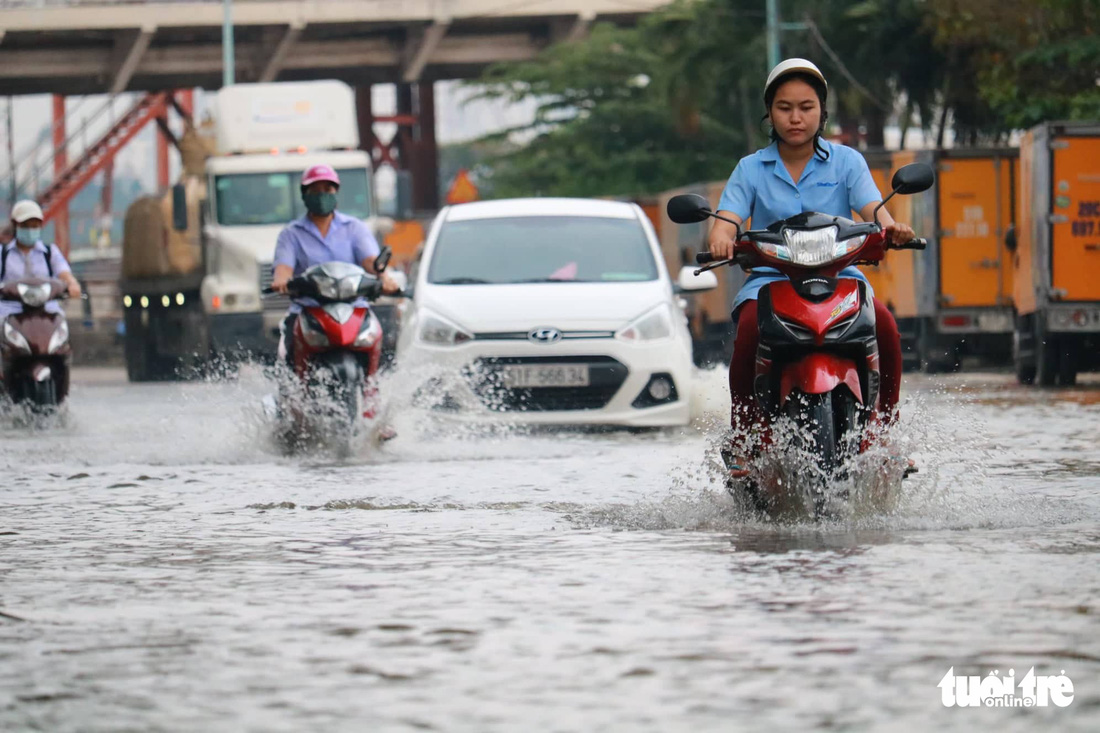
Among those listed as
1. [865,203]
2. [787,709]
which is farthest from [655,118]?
[787,709]

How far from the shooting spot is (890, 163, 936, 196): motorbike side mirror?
810 centimetres

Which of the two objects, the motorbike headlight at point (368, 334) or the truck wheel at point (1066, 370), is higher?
the motorbike headlight at point (368, 334)

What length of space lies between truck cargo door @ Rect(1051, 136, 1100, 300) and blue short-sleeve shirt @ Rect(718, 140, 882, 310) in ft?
48.6

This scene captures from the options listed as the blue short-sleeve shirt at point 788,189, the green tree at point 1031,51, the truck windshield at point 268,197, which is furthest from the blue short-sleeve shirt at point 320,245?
the green tree at point 1031,51

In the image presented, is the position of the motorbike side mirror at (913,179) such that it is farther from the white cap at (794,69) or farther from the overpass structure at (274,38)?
the overpass structure at (274,38)

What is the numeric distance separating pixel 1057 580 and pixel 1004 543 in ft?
3.31

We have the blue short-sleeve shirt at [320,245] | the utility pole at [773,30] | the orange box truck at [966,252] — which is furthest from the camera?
the utility pole at [773,30]

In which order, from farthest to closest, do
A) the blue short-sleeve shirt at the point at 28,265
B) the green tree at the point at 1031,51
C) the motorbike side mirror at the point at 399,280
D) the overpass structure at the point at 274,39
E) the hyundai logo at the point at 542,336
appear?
the overpass structure at the point at 274,39 → the green tree at the point at 1031,51 → the blue short-sleeve shirt at the point at 28,265 → the hyundai logo at the point at 542,336 → the motorbike side mirror at the point at 399,280

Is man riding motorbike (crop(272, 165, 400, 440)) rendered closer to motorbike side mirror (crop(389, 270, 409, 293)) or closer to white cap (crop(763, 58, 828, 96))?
motorbike side mirror (crop(389, 270, 409, 293))

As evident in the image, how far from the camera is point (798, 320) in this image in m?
8.16

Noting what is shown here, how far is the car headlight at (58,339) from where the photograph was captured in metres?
16.9

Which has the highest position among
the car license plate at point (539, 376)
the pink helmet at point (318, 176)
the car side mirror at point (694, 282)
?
the pink helmet at point (318, 176)

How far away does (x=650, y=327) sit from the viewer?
1488cm

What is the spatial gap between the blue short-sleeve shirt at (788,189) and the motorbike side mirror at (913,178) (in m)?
0.34
